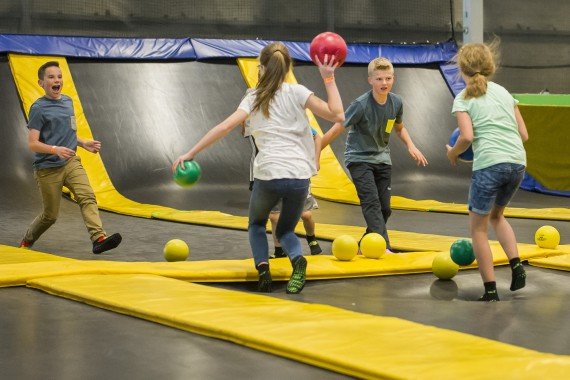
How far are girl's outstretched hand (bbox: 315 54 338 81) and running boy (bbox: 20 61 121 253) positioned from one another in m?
2.08

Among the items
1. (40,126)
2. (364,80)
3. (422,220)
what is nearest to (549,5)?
(364,80)

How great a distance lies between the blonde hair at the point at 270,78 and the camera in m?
5.70

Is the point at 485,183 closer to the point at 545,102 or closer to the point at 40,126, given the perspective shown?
the point at 40,126

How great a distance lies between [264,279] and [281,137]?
79cm

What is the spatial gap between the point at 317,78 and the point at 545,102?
3061 mm

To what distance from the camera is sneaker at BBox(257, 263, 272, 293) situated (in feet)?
19.0

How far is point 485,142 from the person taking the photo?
548cm

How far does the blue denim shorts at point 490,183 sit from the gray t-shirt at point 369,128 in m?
1.59

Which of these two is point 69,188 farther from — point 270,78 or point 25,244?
point 270,78

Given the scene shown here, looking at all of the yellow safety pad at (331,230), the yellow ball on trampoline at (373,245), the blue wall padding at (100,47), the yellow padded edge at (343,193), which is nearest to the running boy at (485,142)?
the yellow ball on trampoline at (373,245)

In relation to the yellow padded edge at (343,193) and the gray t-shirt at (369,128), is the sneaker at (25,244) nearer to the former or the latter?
the gray t-shirt at (369,128)

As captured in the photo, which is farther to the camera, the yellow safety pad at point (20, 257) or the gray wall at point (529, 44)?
the gray wall at point (529, 44)

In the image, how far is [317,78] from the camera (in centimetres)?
1348

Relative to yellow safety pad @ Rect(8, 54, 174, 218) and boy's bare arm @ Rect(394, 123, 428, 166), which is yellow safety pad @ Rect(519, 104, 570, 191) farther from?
boy's bare arm @ Rect(394, 123, 428, 166)
